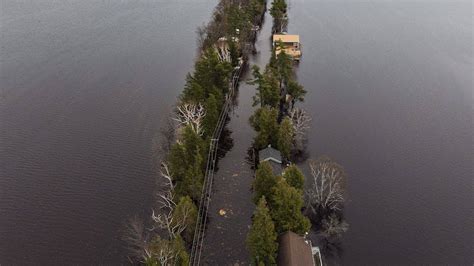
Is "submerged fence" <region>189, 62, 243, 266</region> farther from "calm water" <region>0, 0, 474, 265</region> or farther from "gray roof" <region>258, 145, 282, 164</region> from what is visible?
"calm water" <region>0, 0, 474, 265</region>

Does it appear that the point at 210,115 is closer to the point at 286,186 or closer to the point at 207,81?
the point at 207,81

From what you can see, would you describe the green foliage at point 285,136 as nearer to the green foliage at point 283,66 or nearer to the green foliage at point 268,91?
the green foliage at point 268,91

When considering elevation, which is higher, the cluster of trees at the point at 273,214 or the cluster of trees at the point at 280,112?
the cluster of trees at the point at 280,112

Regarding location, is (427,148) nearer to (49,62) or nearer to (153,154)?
(153,154)

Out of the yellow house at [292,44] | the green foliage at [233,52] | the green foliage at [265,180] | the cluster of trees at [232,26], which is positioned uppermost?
the cluster of trees at [232,26]

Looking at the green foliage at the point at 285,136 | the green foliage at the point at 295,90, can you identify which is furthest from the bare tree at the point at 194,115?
the green foliage at the point at 295,90

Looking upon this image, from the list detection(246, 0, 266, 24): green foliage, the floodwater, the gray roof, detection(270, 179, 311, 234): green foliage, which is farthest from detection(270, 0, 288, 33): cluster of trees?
detection(270, 179, 311, 234): green foliage
